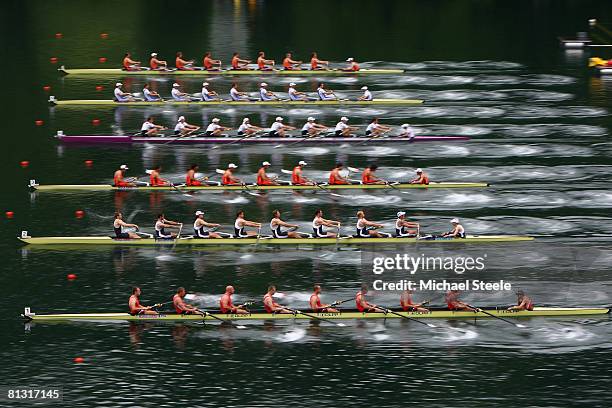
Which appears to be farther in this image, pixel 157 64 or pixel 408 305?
pixel 157 64

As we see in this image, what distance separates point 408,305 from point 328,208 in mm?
12633

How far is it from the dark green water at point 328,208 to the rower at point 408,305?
0.64m

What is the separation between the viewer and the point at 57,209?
206 ft

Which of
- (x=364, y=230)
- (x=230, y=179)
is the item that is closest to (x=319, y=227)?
(x=364, y=230)

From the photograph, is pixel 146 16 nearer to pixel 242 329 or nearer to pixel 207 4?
pixel 207 4

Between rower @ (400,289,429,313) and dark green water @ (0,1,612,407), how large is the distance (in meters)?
0.64

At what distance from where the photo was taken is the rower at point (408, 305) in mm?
50562

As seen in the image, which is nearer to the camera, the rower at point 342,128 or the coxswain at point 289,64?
the rower at point 342,128

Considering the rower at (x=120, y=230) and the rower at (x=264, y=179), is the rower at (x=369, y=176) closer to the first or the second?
the rower at (x=264, y=179)

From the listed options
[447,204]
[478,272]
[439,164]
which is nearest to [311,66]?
[439,164]

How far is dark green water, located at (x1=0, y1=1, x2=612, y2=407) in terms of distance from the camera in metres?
46.7

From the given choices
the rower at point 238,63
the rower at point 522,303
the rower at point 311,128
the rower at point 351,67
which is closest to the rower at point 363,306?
the rower at point 522,303

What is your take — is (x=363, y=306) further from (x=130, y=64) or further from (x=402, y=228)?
(x=130, y=64)

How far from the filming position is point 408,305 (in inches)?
1993
